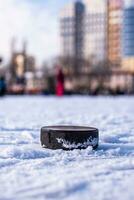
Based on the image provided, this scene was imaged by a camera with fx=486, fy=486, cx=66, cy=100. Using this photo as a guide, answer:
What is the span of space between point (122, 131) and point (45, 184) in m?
5.04

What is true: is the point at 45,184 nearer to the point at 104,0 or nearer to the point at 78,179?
the point at 78,179

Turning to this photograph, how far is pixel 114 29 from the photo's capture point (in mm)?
138125

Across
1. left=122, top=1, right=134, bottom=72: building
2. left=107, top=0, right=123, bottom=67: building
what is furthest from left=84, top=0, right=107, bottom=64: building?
left=122, top=1, right=134, bottom=72: building

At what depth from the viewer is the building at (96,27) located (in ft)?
445

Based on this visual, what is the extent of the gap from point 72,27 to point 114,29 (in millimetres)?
11990

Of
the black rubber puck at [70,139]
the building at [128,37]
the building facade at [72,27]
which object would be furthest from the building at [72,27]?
the black rubber puck at [70,139]

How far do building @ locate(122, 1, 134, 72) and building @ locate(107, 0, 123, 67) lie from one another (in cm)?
665

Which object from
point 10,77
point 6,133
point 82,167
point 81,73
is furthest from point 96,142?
point 81,73

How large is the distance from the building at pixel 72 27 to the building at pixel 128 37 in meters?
15.5

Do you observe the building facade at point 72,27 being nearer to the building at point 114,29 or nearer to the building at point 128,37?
the building at point 114,29

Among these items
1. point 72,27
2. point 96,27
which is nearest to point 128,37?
point 96,27

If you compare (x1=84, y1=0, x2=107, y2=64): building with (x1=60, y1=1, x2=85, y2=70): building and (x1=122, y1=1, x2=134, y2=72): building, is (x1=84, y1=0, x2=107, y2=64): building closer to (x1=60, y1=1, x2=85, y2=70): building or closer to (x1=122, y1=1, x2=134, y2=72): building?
(x1=60, y1=1, x2=85, y2=70): building

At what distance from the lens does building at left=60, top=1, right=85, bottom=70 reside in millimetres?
137500

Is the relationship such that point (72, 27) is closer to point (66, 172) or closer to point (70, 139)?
point (70, 139)
